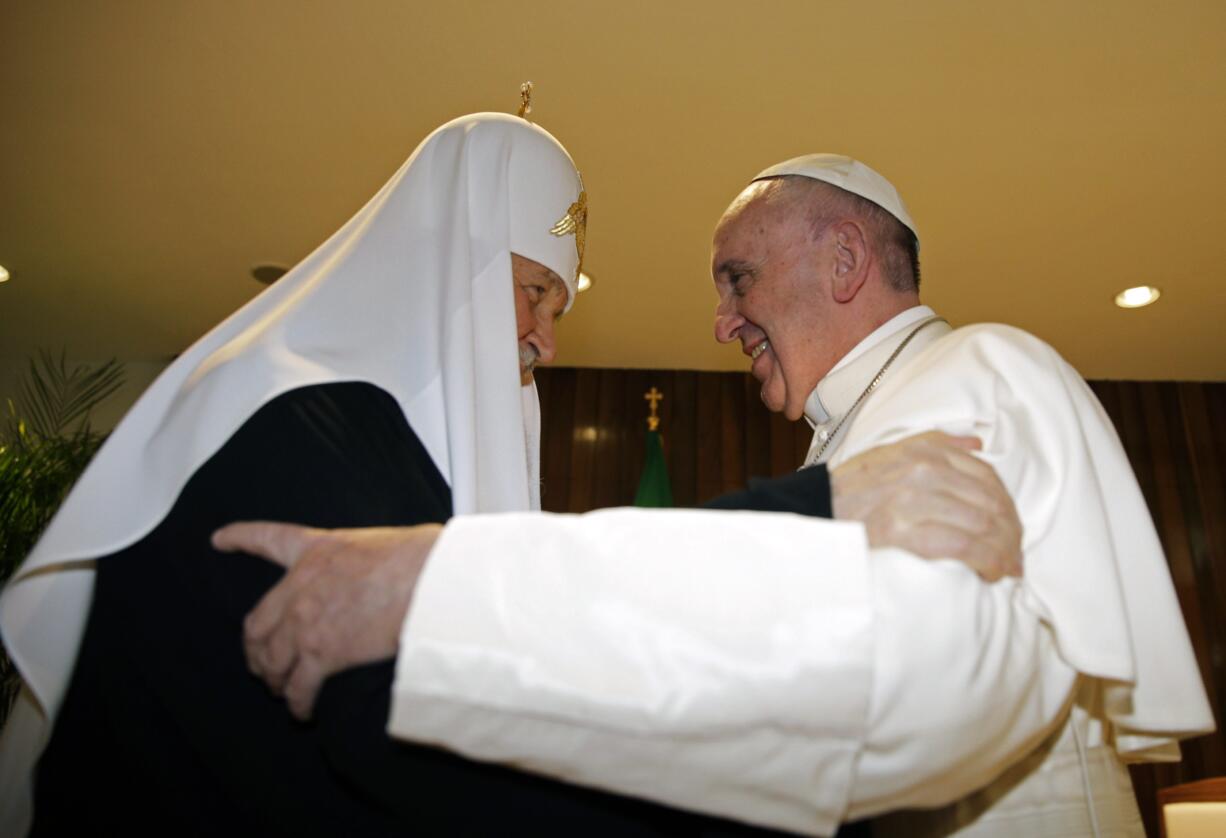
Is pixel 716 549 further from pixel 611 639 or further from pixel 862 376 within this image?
pixel 862 376

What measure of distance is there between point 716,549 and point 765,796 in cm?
29

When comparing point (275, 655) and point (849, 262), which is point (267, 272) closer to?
point (849, 262)

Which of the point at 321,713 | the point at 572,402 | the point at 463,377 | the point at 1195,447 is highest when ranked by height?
the point at 572,402

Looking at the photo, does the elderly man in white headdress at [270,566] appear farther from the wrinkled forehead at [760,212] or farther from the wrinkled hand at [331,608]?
the wrinkled forehead at [760,212]

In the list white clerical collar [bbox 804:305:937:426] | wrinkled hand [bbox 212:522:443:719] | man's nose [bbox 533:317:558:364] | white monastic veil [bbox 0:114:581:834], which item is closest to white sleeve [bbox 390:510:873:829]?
wrinkled hand [bbox 212:522:443:719]

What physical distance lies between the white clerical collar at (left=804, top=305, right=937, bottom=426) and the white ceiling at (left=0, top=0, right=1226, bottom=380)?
1833 millimetres

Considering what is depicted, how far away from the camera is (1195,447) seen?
7.03 meters

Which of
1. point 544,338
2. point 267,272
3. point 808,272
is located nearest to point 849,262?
point 808,272

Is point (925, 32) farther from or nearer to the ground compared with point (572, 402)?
farther from the ground

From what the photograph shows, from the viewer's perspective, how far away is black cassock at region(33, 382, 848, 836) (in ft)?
3.92

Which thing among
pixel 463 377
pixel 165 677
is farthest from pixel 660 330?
pixel 165 677

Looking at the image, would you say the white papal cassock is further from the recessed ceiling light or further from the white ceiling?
the recessed ceiling light

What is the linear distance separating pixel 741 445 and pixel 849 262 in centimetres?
455

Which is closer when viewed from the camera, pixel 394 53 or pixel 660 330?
pixel 394 53
